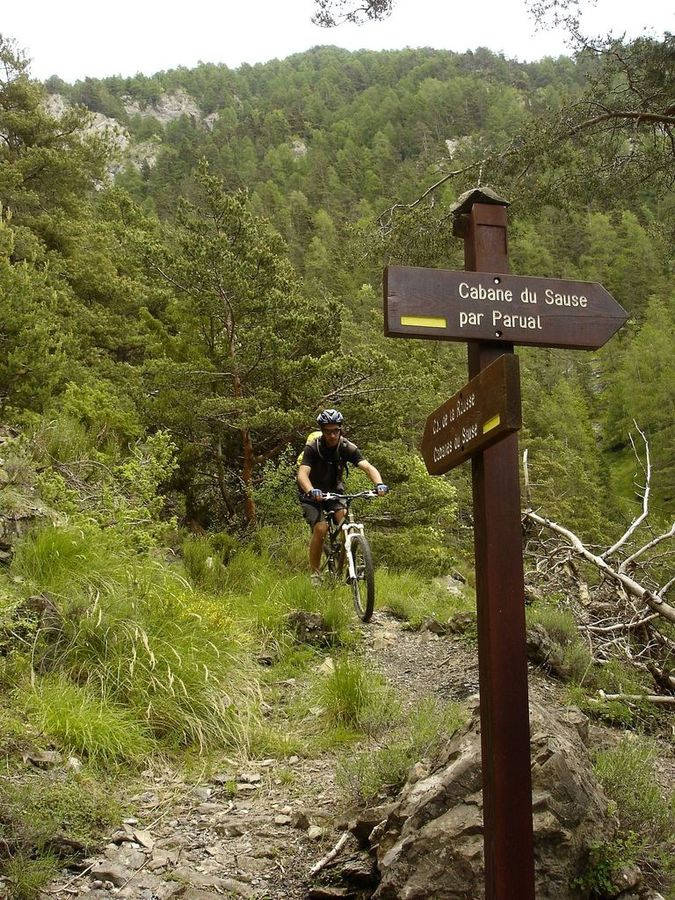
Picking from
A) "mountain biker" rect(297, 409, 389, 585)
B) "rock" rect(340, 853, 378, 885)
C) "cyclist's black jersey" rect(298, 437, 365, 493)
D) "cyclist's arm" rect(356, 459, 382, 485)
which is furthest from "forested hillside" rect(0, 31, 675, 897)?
"cyclist's arm" rect(356, 459, 382, 485)

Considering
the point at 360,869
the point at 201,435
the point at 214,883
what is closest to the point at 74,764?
the point at 214,883

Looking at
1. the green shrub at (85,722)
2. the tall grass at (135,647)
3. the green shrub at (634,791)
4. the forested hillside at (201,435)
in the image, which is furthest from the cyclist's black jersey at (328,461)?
the green shrub at (634,791)

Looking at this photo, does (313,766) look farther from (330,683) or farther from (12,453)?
(12,453)

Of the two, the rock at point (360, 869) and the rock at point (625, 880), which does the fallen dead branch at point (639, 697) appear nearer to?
the rock at point (625, 880)

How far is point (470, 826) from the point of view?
284 cm

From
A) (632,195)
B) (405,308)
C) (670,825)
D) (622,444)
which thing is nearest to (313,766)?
(670,825)

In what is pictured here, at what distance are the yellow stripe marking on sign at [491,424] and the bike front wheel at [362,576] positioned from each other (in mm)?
4446

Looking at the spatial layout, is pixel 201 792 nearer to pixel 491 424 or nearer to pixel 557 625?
pixel 491 424

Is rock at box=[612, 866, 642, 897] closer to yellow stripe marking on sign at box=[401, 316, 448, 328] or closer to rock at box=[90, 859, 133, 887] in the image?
rock at box=[90, 859, 133, 887]

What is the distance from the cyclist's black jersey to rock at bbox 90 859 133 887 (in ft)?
14.6

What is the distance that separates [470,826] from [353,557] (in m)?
4.21

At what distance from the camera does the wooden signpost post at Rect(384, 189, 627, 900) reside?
92.4 inches

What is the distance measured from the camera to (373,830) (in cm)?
319

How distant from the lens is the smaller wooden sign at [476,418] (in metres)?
2.28
